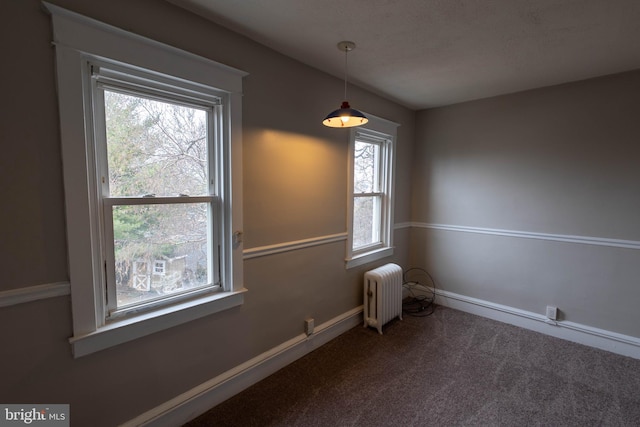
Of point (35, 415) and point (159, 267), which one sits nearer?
point (35, 415)

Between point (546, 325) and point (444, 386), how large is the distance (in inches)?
63.3

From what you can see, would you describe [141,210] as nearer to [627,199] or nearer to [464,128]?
[464,128]

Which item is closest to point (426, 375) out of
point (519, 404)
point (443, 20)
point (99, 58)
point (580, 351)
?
point (519, 404)

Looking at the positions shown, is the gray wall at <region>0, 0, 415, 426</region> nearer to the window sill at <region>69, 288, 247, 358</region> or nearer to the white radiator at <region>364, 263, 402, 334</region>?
the window sill at <region>69, 288, 247, 358</region>

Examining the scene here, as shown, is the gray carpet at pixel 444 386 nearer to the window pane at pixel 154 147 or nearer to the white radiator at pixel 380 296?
the white radiator at pixel 380 296

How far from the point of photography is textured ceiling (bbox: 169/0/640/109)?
163cm

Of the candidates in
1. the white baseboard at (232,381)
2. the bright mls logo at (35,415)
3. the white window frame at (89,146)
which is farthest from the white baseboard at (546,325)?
the bright mls logo at (35,415)

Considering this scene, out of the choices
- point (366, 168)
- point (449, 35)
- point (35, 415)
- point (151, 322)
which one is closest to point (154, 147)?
point (151, 322)

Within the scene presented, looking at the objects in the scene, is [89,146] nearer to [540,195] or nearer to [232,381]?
[232,381]

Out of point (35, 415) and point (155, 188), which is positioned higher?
point (155, 188)

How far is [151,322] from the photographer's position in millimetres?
1620

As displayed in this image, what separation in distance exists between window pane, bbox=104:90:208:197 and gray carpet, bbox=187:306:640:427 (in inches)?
58.7

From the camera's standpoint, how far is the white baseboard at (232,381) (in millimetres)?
1712

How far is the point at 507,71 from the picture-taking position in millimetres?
2525
